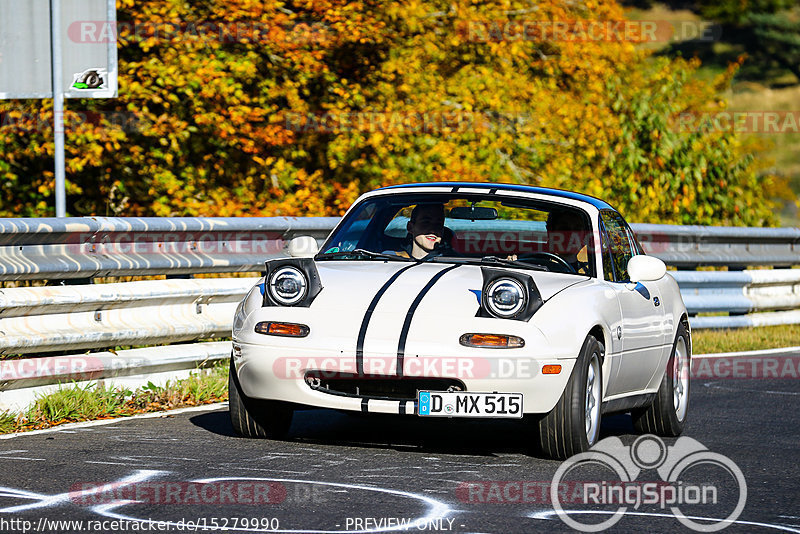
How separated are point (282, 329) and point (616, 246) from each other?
2.38m

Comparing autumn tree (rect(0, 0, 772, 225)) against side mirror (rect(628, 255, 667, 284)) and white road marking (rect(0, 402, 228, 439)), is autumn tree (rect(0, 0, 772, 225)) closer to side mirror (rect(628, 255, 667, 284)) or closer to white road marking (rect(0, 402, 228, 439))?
white road marking (rect(0, 402, 228, 439))

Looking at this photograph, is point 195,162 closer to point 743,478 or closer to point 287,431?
point 287,431

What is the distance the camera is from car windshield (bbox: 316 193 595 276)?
7887mm

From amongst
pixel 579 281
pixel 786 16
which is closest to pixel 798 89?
pixel 786 16

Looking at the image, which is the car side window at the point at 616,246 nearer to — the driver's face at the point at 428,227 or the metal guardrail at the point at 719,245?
the driver's face at the point at 428,227

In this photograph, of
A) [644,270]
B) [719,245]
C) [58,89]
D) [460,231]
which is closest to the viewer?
[644,270]

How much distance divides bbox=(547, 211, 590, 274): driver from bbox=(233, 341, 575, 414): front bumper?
1.14m

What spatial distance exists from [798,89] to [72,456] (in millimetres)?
76112

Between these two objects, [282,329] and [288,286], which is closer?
[282,329]

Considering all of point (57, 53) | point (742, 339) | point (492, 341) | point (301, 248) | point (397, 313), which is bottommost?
point (742, 339)

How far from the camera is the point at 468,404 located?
6.73 meters

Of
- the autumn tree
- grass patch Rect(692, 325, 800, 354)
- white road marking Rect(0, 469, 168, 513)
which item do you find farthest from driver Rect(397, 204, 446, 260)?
the autumn tree

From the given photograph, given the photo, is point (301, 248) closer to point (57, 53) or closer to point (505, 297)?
point (505, 297)

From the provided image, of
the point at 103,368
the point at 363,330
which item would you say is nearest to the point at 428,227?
the point at 363,330
